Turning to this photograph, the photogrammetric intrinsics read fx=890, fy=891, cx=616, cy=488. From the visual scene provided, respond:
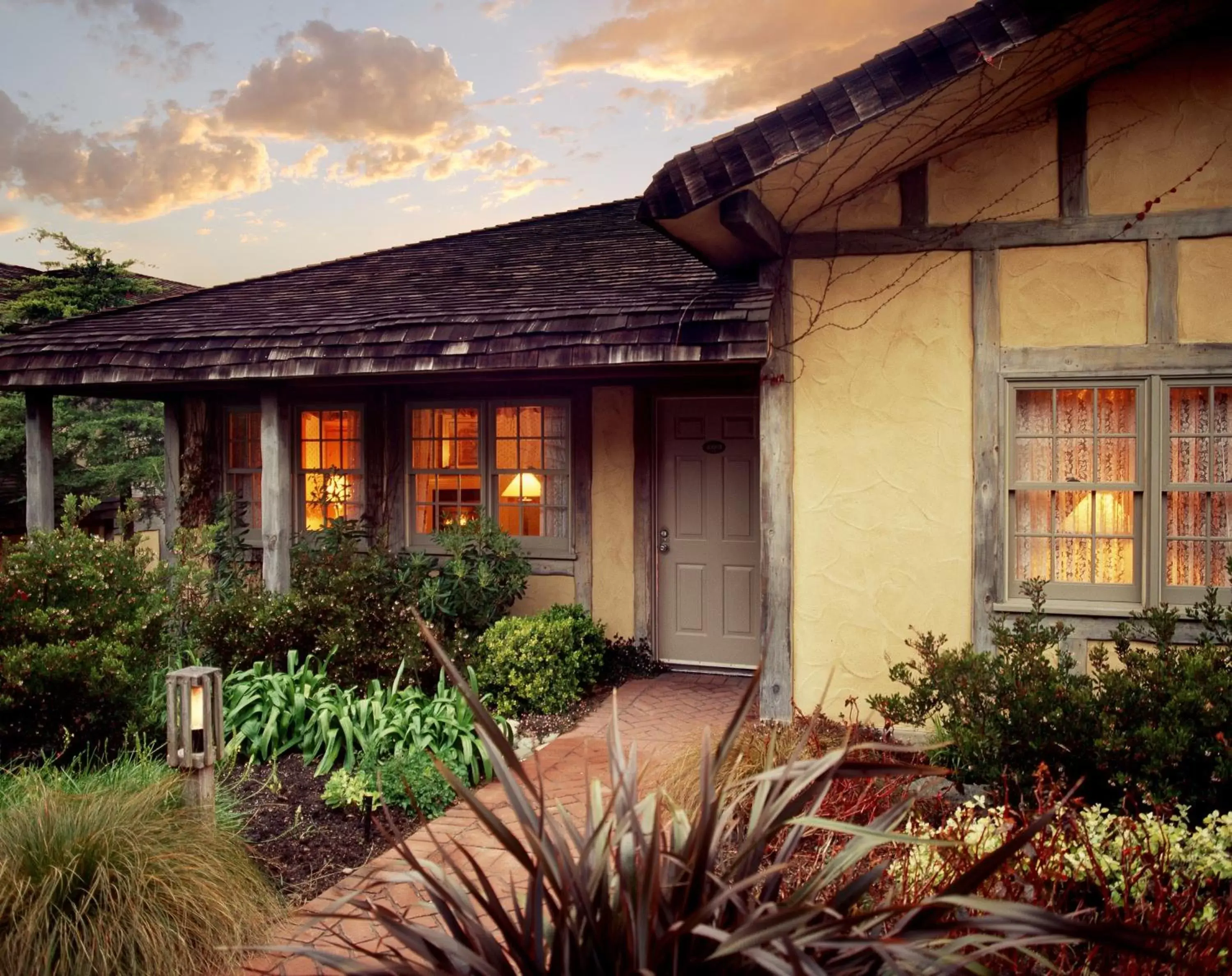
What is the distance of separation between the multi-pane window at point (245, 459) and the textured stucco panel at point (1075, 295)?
7504mm

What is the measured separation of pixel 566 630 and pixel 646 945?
17.5 ft

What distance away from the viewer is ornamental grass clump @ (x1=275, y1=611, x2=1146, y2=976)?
1667mm

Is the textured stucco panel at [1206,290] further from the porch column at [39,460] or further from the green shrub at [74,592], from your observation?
the porch column at [39,460]

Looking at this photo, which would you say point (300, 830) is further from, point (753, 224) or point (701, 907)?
point (753, 224)

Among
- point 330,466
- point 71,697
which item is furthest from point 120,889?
point 330,466

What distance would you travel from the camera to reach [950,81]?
4965mm

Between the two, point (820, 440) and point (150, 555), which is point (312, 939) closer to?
point (150, 555)

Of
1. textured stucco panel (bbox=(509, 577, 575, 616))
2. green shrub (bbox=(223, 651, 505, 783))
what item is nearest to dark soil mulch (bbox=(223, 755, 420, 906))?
green shrub (bbox=(223, 651, 505, 783))

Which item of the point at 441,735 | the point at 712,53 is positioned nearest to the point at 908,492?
the point at 441,735

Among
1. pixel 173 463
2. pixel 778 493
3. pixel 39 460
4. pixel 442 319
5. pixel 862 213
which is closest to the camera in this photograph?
pixel 862 213

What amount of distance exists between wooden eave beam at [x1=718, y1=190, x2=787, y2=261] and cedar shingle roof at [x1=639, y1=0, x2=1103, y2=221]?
0.44 ft

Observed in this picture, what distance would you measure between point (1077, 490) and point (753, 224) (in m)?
2.72

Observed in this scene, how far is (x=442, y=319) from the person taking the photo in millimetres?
7438

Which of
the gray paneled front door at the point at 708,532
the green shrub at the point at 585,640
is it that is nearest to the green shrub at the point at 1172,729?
the green shrub at the point at 585,640
